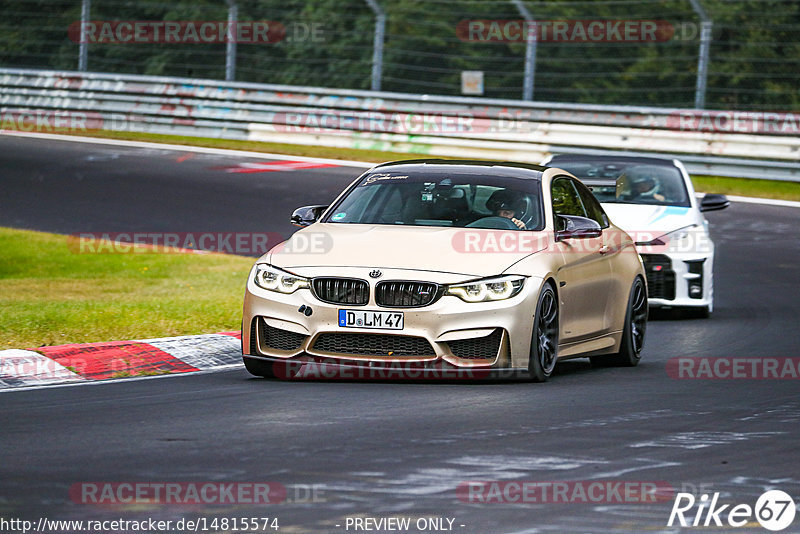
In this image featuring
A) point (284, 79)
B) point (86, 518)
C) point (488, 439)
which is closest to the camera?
point (86, 518)

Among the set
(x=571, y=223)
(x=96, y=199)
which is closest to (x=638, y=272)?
(x=571, y=223)

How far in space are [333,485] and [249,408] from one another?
2.17 m

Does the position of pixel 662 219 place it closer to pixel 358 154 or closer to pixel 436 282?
pixel 436 282

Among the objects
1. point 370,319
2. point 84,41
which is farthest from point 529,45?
point 370,319

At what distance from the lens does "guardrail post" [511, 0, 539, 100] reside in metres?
25.7

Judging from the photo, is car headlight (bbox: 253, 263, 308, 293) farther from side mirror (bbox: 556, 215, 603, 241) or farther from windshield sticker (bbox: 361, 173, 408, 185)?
side mirror (bbox: 556, 215, 603, 241)

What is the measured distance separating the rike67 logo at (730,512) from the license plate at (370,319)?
3158 millimetres

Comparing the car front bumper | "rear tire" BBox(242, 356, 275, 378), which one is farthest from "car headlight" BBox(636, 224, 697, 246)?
"rear tire" BBox(242, 356, 275, 378)

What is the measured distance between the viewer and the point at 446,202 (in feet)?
33.9

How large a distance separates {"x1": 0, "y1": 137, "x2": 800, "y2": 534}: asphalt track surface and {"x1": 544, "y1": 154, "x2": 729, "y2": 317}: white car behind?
70.1 inches

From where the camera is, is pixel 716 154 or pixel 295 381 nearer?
pixel 295 381

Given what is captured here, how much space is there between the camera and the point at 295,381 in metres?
9.70

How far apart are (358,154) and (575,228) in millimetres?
18527

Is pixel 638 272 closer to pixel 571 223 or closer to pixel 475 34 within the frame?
pixel 571 223
